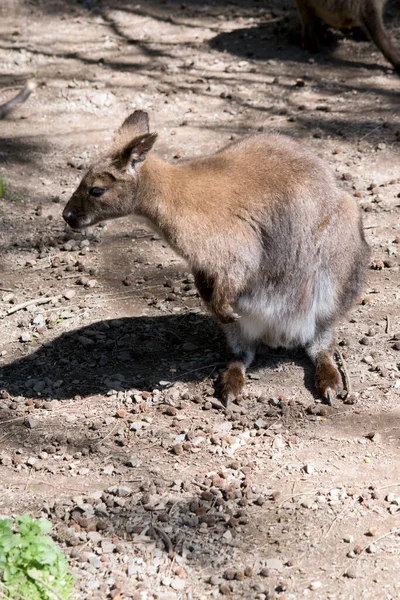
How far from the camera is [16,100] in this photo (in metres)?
6.30

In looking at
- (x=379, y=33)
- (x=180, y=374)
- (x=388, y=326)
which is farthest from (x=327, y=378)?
(x=379, y=33)

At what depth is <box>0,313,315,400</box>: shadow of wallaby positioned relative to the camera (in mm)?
3941

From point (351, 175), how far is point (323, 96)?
1.20 metres

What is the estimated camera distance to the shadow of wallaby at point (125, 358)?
394cm

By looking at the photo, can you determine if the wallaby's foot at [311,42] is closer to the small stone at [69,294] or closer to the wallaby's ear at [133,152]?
the small stone at [69,294]

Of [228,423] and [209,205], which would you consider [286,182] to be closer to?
[209,205]

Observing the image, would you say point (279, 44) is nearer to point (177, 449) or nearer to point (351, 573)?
point (177, 449)

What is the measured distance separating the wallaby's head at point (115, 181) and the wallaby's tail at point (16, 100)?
8.93 feet

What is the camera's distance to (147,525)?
3.09m

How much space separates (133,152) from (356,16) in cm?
380

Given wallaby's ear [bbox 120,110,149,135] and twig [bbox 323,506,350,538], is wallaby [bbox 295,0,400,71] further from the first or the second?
twig [bbox 323,506,350,538]

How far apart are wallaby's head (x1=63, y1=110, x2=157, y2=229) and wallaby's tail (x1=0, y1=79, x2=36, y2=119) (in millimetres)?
2723

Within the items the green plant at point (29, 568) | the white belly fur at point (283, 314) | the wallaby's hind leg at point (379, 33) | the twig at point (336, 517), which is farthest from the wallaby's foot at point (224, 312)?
the wallaby's hind leg at point (379, 33)

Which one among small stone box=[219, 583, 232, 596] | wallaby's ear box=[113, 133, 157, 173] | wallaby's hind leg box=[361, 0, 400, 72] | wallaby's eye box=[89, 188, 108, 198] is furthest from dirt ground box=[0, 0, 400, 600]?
wallaby's ear box=[113, 133, 157, 173]
